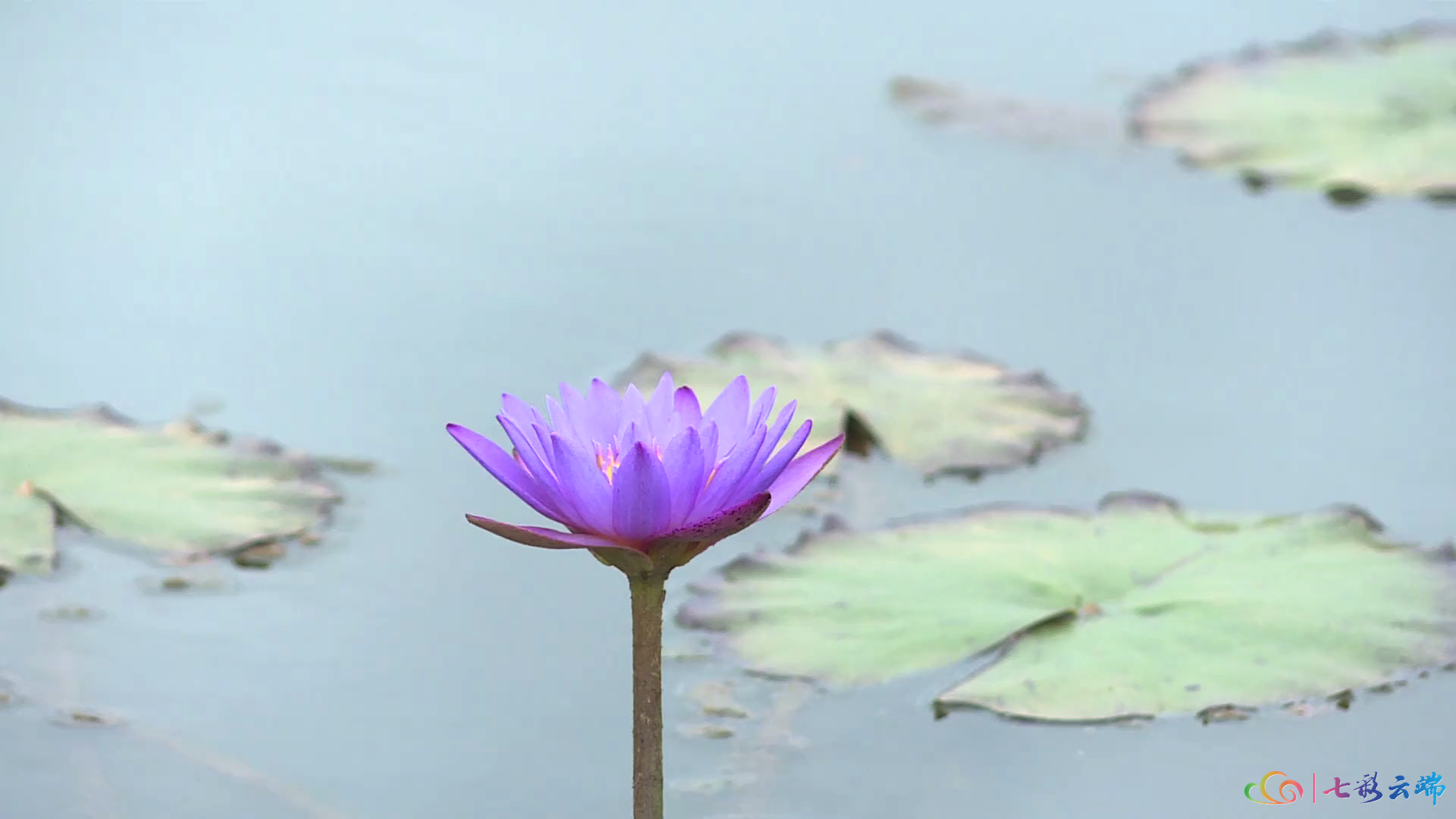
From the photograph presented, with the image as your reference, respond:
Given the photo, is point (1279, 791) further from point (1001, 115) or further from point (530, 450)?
point (1001, 115)

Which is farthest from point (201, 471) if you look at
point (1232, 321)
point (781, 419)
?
point (1232, 321)

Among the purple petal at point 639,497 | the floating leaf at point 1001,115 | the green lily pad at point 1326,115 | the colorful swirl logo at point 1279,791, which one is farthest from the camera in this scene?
the floating leaf at point 1001,115

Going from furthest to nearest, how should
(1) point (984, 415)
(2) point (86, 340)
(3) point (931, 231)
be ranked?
(3) point (931, 231) → (2) point (86, 340) → (1) point (984, 415)

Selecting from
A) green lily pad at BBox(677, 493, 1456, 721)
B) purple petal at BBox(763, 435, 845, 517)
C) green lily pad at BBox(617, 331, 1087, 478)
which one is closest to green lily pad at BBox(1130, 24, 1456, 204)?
green lily pad at BBox(617, 331, 1087, 478)

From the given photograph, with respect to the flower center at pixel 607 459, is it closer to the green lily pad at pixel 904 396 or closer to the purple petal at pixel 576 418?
the purple petal at pixel 576 418

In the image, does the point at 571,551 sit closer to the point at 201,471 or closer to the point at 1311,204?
the point at 201,471

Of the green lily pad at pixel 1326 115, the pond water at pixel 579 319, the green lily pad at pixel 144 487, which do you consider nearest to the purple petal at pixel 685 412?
the pond water at pixel 579 319
